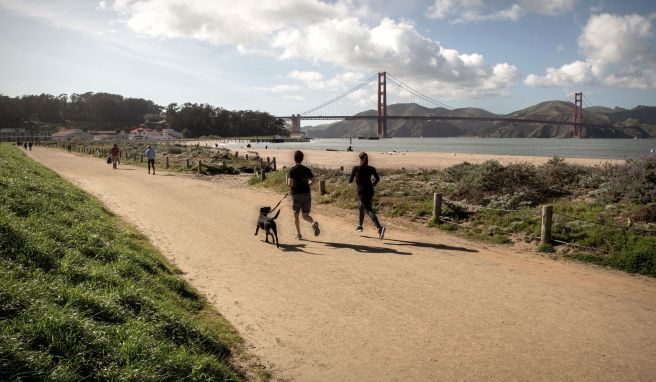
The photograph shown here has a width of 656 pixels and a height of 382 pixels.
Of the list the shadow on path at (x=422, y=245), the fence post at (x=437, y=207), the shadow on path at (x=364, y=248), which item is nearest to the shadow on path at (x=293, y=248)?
the shadow on path at (x=364, y=248)

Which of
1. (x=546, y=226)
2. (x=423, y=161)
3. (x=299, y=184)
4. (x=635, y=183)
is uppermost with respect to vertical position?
(x=299, y=184)

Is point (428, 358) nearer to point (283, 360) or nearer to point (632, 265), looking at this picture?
point (283, 360)

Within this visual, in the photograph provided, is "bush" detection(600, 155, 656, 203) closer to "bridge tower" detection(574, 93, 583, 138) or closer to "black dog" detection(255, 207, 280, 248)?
"black dog" detection(255, 207, 280, 248)

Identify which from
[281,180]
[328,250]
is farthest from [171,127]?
[328,250]

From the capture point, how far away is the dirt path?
437 centimetres

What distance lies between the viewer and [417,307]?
5797mm

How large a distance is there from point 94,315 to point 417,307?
12.8ft

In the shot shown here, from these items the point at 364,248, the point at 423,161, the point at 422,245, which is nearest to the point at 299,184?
the point at 364,248

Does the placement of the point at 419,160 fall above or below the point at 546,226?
above

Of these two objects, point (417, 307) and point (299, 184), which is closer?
point (417, 307)

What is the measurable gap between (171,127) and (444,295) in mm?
168654

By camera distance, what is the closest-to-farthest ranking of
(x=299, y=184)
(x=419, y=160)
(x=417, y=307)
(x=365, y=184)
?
1. (x=417, y=307)
2. (x=299, y=184)
3. (x=365, y=184)
4. (x=419, y=160)

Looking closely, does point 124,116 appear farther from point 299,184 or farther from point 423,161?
point 299,184

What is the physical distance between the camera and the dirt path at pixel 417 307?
437 centimetres
